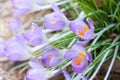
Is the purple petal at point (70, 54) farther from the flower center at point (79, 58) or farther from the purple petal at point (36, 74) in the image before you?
the purple petal at point (36, 74)

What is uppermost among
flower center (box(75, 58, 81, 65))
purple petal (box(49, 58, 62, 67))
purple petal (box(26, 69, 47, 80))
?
flower center (box(75, 58, 81, 65))

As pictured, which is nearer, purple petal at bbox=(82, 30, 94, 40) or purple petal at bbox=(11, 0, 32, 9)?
purple petal at bbox=(82, 30, 94, 40)

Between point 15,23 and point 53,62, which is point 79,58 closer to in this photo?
point 53,62

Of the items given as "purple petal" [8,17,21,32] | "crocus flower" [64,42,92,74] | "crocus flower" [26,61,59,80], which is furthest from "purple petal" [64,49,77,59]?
"purple petal" [8,17,21,32]

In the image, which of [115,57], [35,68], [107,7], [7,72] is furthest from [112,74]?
[7,72]

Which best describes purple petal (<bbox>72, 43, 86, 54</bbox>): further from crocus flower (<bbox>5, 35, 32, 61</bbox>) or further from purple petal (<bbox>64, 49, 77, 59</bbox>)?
crocus flower (<bbox>5, 35, 32, 61</bbox>)

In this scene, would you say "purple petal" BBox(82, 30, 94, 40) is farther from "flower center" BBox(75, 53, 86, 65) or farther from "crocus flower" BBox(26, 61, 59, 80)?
"crocus flower" BBox(26, 61, 59, 80)

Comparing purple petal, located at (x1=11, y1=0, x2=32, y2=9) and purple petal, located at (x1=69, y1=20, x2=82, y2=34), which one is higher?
purple petal, located at (x1=11, y1=0, x2=32, y2=9)

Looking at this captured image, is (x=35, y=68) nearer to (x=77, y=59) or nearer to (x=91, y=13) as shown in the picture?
(x=77, y=59)

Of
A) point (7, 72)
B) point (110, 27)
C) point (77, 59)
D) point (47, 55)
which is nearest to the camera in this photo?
point (77, 59)

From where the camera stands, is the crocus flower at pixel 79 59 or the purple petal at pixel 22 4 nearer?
the crocus flower at pixel 79 59

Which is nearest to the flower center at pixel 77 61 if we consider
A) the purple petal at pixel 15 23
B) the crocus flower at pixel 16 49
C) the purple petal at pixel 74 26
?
the purple petal at pixel 74 26
